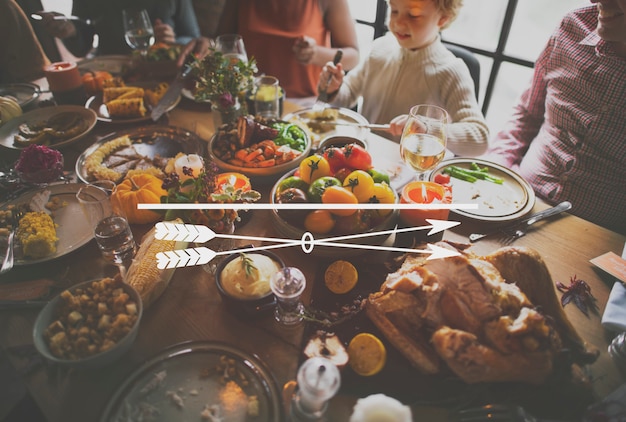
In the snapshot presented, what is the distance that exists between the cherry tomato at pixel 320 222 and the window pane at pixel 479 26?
9.36 feet

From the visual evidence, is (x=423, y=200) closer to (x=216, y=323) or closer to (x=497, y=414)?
(x=497, y=414)

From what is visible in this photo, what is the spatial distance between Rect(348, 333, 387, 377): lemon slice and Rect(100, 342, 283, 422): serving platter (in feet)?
0.75

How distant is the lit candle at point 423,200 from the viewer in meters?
1.37

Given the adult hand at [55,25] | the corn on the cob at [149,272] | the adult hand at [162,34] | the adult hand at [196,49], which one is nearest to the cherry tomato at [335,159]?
the corn on the cob at [149,272]

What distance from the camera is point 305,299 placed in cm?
123

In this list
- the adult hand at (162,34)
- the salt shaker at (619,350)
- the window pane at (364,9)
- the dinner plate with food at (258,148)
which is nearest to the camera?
the salt shaker at (619,350)

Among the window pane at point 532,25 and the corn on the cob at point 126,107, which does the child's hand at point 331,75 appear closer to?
the corn on the cob at point 126,107

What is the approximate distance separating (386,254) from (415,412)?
0.55 m

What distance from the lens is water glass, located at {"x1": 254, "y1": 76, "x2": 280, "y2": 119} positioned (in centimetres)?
213

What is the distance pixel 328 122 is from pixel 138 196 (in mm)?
1111

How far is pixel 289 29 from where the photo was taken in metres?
3.04

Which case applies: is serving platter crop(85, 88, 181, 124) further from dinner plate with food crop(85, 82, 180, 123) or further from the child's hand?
the child's hand

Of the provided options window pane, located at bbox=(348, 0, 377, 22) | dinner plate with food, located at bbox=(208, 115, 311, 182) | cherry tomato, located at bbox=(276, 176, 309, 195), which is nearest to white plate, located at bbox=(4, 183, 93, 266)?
dinner plate with food, located at bbox=(208, 115, 311, 182)

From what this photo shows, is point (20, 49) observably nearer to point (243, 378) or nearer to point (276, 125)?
point (276, 125)
